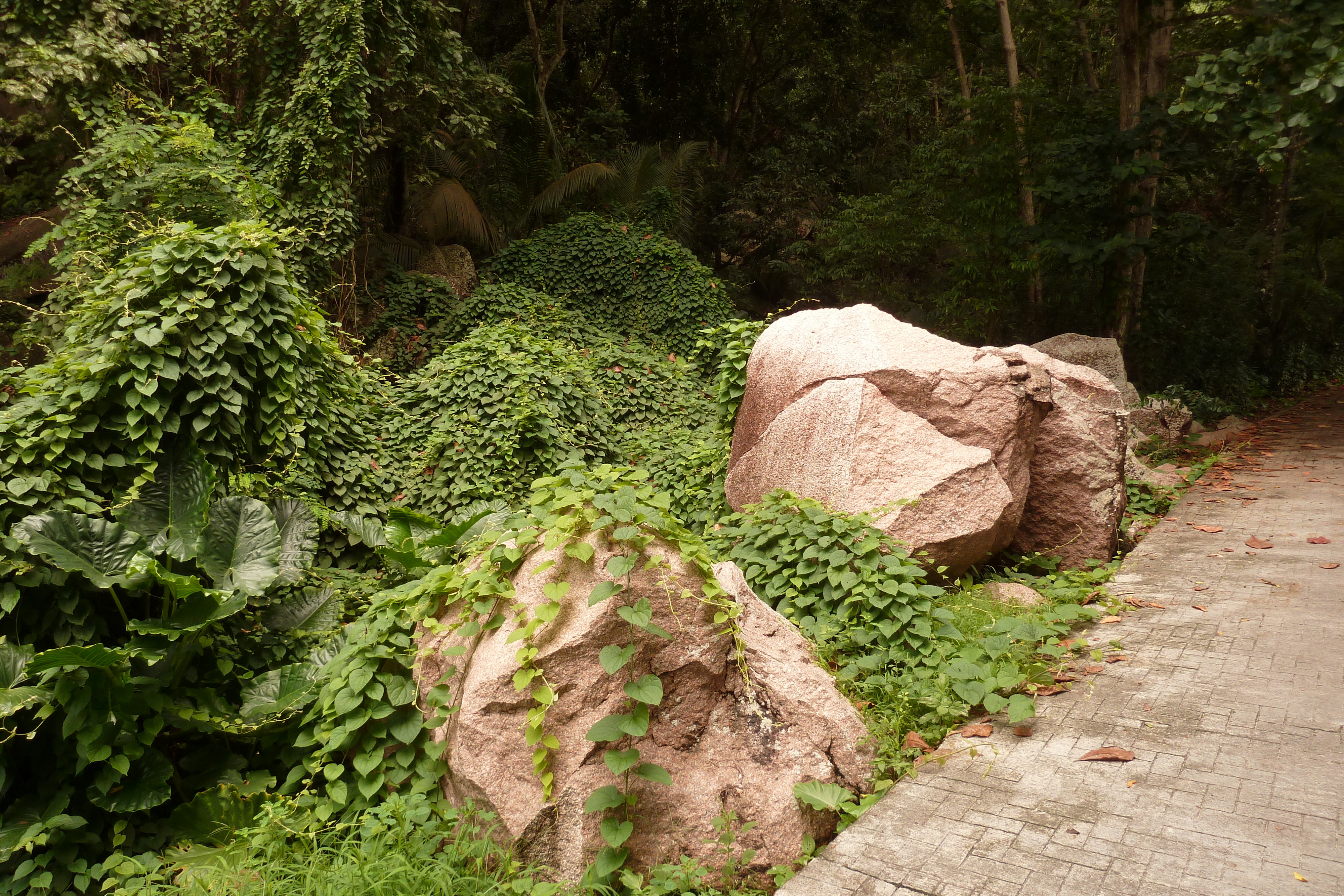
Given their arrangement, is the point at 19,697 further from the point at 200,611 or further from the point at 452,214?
the point at 452,214

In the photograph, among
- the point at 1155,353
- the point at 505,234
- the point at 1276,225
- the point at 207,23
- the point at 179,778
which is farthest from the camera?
the point at 1276,225

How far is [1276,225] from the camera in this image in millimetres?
15891

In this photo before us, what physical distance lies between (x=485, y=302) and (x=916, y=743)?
9810 mm

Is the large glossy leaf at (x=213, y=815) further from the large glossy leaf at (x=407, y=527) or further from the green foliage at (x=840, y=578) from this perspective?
the green foliage at (x=840, y=578)

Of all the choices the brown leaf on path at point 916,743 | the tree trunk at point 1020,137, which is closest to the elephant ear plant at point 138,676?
the brown leaf on path at point 916,743

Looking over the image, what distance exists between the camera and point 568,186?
45.5 feet

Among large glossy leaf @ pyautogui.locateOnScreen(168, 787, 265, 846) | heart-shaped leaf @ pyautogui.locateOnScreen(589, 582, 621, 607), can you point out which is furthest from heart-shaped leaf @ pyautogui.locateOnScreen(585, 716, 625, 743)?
large glossy leaf @ pyautogui.locateOnScreen(168, 787, 265, 846)

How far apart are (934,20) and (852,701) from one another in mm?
16323

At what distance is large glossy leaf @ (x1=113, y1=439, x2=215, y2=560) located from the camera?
438 centimetres

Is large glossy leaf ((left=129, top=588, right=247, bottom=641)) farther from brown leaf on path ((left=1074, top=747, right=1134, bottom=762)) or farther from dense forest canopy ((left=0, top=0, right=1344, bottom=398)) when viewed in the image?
dense forest canopy ((left=0, top=0, right=1344, bottom=398))

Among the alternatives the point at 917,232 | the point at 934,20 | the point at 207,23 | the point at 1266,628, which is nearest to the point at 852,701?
the point at 1266,628

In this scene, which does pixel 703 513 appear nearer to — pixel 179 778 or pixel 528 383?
pixel 528 383

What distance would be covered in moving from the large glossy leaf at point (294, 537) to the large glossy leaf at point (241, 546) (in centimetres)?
14

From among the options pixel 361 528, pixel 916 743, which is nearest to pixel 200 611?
pixel 361 528
